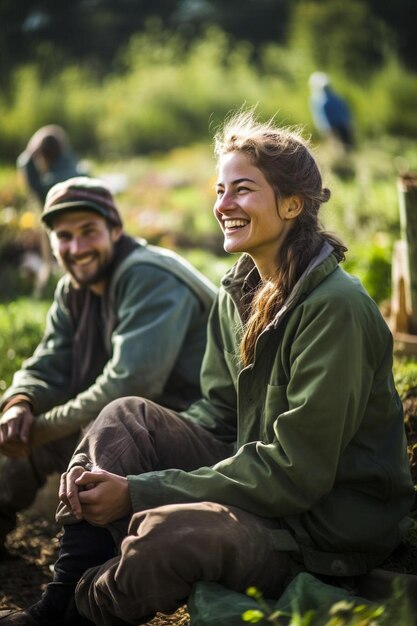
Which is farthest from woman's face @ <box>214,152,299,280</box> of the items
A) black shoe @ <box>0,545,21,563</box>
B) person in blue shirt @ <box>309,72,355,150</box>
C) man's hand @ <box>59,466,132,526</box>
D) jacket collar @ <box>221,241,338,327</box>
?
person in blue shirt @ <box>309,72,355,150</box>

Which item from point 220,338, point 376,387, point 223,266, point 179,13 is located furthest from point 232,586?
point 179,13

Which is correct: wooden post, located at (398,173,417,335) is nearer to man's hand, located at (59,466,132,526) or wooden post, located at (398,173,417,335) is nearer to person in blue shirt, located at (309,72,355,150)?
man's hand, located at (59,466,132,526)

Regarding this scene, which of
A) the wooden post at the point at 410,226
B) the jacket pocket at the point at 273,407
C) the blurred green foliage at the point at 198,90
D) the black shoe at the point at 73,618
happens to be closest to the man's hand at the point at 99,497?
the black shoe at the point at 73,618

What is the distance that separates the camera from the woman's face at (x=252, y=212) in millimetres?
3064

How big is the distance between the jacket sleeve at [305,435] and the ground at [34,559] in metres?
0.66

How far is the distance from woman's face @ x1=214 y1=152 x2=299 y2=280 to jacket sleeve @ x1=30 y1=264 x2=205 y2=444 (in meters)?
0.96

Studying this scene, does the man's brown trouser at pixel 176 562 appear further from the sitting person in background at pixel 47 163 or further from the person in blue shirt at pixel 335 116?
the person in blue shirt at pixel 335 116

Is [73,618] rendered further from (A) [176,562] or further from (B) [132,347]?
(B) [132,347]

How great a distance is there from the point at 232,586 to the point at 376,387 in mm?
760

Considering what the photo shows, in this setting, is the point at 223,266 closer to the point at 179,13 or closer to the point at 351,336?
the point at 351,336

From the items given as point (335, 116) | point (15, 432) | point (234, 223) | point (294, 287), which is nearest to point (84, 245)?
point (15, 432)

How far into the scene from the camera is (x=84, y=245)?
13.8ft

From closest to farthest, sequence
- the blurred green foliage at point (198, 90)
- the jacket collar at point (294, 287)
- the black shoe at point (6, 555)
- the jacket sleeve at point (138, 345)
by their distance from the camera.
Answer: the jacket collar at point (294, 287) < the jacket sleeve at point (138, 345) < the black shoe at point (6, 555) < the blurred green foliage at point (198, 90)

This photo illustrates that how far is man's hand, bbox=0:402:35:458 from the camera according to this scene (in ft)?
13.2
